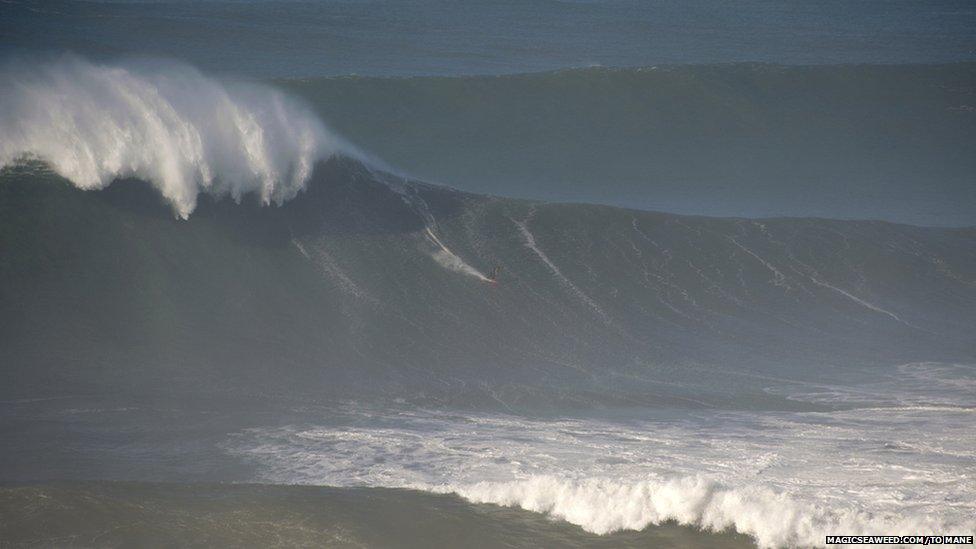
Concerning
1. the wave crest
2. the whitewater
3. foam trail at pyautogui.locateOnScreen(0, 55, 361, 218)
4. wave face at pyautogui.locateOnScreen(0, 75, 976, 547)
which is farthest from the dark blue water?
the wave crest

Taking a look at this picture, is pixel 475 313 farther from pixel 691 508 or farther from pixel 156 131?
pixel 691 508

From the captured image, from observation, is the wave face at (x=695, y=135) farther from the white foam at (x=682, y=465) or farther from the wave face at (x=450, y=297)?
the white foam at (x=682, y=465)

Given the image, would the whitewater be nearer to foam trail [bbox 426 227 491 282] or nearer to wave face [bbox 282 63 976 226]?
foam trail [bbox 426 227 491 282]

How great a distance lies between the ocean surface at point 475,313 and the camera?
7062mm

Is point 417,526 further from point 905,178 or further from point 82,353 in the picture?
point 905,178

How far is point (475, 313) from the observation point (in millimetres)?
11656

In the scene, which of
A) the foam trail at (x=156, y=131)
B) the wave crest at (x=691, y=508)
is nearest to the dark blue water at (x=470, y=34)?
the foam trail at (x=156, y=131)

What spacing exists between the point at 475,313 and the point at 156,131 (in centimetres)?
432

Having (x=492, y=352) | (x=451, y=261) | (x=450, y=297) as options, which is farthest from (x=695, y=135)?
(x=492, y=352)

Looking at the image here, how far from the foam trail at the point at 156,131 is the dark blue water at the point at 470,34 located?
32.2 feet

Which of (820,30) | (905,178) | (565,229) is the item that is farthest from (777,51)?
(565,229)

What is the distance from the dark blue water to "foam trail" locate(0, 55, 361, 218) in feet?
32.2

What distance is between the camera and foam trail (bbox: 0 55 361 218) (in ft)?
39.6

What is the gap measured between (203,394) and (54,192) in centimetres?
408
